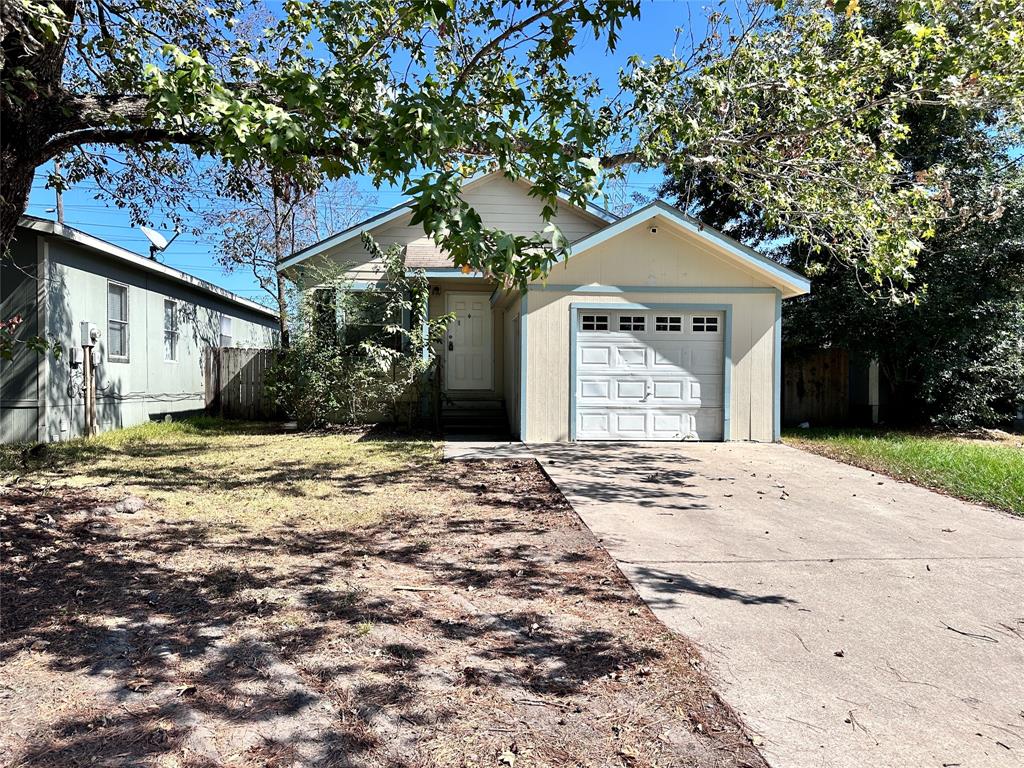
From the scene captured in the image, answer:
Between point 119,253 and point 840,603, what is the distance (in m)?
12.0

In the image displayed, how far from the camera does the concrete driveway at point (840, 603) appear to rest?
7.83 ft

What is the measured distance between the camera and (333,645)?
301 cm

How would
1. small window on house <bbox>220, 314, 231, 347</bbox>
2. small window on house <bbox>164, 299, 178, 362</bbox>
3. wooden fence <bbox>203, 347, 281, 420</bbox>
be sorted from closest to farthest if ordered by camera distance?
1. wooden fence <bbox>203, 347, 281, 420</bbox>
2. small window on house <bbox>164, 299, 178, 362</bbox>
3. small window on house <bbox>220, 314, 231, 347</bbox>

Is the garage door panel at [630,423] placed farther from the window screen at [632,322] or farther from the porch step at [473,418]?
the porch step at [473,418]

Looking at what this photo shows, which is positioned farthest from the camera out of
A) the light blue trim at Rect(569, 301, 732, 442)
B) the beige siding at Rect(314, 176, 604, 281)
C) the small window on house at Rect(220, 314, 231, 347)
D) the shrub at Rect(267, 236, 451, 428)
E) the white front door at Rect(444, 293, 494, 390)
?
the small window on house at Rect(220, 314, 231, 347)

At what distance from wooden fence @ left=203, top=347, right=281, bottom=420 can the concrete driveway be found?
29.1 ft

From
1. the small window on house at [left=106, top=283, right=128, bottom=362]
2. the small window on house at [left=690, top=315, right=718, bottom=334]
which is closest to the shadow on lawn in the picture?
the small window on house at [left=690, top=315, right=718, bottom=334]

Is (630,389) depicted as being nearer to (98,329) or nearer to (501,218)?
(501,218)

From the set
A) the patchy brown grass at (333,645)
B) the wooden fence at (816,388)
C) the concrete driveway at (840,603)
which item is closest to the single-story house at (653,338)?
the concrete driveway at (840,603)

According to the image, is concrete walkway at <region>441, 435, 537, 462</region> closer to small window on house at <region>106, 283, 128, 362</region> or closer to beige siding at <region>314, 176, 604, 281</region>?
beige siding at <region>314, 176, 604, 281</region>

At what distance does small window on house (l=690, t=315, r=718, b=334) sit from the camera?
10.3 metres

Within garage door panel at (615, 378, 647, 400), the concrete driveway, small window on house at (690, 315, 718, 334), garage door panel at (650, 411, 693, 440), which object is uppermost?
small window on house at (690, 315, 718, 334)

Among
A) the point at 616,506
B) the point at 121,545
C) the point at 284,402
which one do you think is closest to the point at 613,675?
the point at 616,506

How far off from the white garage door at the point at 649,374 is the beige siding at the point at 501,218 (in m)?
3.47
